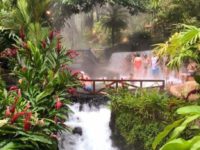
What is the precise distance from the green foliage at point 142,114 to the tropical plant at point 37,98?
5.76 feet

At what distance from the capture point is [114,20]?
23.1 metres

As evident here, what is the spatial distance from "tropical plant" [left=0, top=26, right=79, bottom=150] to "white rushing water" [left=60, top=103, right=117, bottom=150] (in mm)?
2567

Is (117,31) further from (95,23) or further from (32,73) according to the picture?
(32,73)

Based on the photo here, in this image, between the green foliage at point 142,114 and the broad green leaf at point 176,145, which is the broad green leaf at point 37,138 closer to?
the broad green leaf at point 176,145

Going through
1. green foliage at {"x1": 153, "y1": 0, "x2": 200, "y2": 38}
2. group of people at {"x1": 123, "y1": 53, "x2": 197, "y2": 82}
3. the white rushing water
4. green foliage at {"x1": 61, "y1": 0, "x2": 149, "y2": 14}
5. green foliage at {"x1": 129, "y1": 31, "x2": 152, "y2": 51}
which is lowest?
the white rushing water

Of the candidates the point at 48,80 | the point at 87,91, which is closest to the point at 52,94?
the point at 48,80

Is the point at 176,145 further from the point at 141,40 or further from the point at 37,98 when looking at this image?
the point at 141,40

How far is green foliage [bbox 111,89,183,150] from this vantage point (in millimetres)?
7445

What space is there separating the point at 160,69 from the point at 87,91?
5.69m

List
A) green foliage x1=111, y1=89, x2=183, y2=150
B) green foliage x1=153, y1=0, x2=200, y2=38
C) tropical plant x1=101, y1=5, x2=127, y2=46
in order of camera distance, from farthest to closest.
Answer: tropical plant x1=101, y1=5, x2=127, y2=46 → green foliage x1=153, y1=0, x2=200, y2=38 → green foliage x1=111, y1=89, x2=183, y2=150

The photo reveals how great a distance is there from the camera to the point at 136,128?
25.8ft

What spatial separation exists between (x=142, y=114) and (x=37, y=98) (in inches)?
114

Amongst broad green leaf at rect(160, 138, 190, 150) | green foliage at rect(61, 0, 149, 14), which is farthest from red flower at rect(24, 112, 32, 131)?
green foliage at rect(61, 0, 149, 14)

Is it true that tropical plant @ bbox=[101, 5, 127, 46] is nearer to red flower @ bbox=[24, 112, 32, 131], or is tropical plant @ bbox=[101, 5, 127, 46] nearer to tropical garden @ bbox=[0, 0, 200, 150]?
tropical garden @ bbox=[0, 0, 200, 150]
